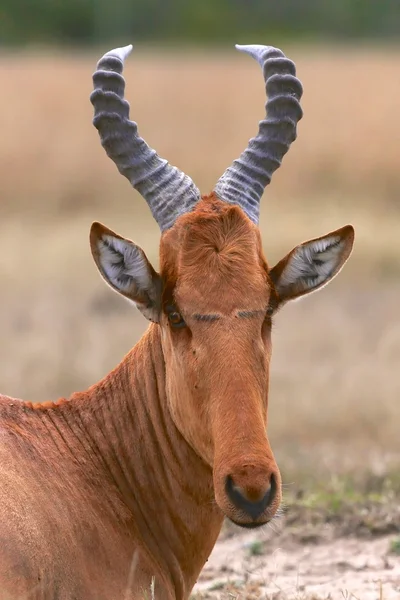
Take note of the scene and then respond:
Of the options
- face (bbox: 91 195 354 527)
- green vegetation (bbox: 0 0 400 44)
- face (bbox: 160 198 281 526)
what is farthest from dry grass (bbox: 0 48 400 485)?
green vegetation (bbox: 0 0 400 44)

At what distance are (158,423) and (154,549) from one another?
810 mm

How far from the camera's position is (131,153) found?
7.93m

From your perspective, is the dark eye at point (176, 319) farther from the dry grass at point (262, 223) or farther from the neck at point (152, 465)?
the dry grass at point (262, 223)

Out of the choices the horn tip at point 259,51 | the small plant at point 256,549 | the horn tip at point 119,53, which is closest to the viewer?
the horn tip at point 119,53

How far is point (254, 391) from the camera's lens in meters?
6.89

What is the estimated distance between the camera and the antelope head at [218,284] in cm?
662

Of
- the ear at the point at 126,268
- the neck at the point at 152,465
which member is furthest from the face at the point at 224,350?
the neck at the point at 152,465

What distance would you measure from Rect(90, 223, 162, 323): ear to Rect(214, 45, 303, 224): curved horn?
835 mm

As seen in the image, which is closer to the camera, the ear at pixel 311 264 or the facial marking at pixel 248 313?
the facial marking at pixel 248 313

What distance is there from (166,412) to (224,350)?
107 centimetres

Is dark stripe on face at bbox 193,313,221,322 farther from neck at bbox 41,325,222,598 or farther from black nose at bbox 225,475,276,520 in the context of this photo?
black nose at bbox 225,475,276,520

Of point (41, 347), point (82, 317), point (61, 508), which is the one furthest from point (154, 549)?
point (82, 317)

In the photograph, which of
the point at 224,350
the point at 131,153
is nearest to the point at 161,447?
the point at 224,350

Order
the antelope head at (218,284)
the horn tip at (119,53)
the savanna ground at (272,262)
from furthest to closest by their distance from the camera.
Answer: the savanna ground at (272,262) < the horn tip at (119,53) < the antelope head at (218,284)
